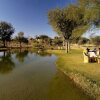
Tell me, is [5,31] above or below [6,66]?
above

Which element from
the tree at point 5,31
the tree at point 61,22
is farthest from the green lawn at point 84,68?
the tree at point 5,31

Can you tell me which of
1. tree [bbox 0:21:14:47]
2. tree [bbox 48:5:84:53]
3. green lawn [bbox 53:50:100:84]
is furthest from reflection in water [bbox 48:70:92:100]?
tree [bbox 0:21:14:47]

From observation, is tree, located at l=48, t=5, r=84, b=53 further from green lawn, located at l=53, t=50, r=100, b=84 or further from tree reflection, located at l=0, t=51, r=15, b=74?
green lawn, located at l=53, t=50, r=100, b=84

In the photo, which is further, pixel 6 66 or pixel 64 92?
pixel 6 66

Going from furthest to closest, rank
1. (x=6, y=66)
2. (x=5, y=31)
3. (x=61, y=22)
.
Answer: (x=5, y=31) → (x=61, y=22) → (x=6, y=66)

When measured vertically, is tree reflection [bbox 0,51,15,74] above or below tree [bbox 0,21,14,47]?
below

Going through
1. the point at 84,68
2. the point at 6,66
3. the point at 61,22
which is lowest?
the point at 6,66

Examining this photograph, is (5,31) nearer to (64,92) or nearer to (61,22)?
(61,22)

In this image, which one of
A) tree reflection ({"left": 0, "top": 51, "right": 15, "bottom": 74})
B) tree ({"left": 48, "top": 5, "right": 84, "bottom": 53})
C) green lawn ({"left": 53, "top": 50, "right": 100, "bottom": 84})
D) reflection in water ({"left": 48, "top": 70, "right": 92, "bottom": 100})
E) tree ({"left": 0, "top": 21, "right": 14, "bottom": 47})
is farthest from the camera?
tree ({"left": 0, "top": 21, "right": 14, "bottom": 47})

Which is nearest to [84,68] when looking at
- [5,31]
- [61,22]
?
[61,22]

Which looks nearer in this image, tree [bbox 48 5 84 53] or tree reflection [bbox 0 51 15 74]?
tree reflection [bbox 0 51 15 74]

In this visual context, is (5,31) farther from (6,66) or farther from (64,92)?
(64,92)

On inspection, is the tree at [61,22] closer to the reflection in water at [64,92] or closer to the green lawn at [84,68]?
the green lawn at [84,68]

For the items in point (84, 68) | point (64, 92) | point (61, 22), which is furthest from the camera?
point (61, 22)
